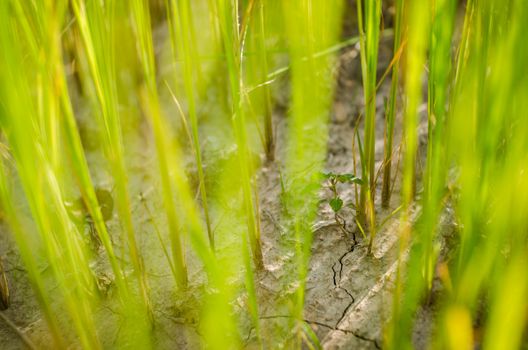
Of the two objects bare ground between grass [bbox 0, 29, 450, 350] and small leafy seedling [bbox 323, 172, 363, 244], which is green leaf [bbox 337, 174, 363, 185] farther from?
bare ground between grass [bbox 0, 29, 450, 350]

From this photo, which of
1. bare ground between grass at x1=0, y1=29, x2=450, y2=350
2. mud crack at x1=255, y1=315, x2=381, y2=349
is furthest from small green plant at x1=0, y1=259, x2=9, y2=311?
mud crack at x1=255, y1=315, x2=381, y2=349

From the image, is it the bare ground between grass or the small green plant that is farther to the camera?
the small green plant

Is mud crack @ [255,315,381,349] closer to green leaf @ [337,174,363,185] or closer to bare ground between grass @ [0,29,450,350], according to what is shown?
bare ground between grass @ [0,29,450,350]

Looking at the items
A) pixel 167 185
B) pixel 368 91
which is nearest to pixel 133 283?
pixel 167 185

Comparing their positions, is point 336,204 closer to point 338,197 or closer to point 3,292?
point 338,197

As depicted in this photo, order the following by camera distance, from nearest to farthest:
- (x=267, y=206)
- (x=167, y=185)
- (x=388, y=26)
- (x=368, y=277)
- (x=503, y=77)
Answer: (x=503, y=77) → (x=167, y=185) → (x=368, y=277) → (x=267, y=206) → (x=388, y=26)

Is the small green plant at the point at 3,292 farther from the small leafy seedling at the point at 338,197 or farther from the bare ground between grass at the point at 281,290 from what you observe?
the small leafy seedling at the point at 338,197

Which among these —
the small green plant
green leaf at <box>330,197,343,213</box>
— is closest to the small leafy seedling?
green leaf at <box>330,197,343,213</box>

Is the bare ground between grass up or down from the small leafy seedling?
down

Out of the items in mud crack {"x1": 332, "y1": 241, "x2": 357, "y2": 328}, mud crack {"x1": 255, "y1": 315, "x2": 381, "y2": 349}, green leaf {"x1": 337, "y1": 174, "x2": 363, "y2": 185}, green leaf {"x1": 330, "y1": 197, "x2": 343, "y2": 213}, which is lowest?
mud crack {"x1": 255, "y1": 315, "x2": 381, "y2": 349}

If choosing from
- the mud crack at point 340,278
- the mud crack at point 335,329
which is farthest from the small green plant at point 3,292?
the mud crack at point 340,278

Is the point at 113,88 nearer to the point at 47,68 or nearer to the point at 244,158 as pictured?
the point at 47,68
